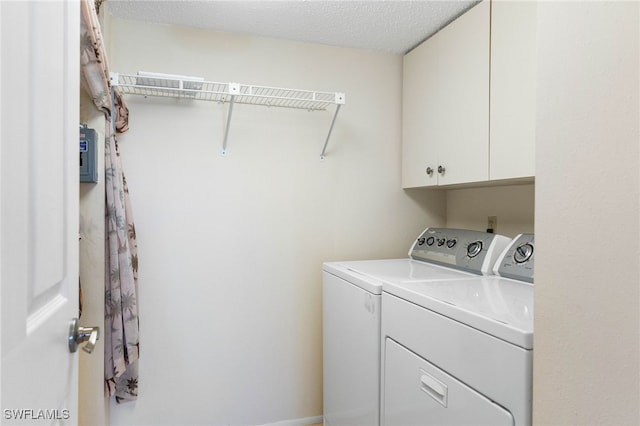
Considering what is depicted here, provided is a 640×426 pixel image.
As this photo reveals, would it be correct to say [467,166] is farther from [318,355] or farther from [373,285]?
[318,355]

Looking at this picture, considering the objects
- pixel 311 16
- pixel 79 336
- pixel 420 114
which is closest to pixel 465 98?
pixel 420 114

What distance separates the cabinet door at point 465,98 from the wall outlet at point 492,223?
375mm

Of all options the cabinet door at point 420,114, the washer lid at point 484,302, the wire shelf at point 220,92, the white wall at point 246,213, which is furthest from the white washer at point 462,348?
the wire shelf at point 220,92

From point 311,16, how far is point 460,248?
4.63ft

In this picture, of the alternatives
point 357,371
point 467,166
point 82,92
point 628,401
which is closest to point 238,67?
point 82,92

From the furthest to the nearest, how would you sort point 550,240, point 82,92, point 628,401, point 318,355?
point 318,355
point 82,92
point 550,240
point 628,401

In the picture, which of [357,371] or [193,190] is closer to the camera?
[357,371]

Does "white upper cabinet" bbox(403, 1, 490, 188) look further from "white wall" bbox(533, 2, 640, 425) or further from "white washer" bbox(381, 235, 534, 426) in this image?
"white wall" bbox(533, 2, 640, 425)

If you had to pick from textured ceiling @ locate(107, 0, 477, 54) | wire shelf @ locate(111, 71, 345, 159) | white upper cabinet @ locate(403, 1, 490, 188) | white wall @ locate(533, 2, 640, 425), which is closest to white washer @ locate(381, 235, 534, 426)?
white wall @ locate(533, 2, 640, 425)

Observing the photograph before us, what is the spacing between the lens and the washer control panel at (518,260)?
153 centimetres

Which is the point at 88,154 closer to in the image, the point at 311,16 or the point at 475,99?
the point at 311,16

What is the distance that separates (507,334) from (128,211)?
165 cm

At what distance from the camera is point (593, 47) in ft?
1.90

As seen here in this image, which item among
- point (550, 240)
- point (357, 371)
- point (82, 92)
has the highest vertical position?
point (82, 92)
